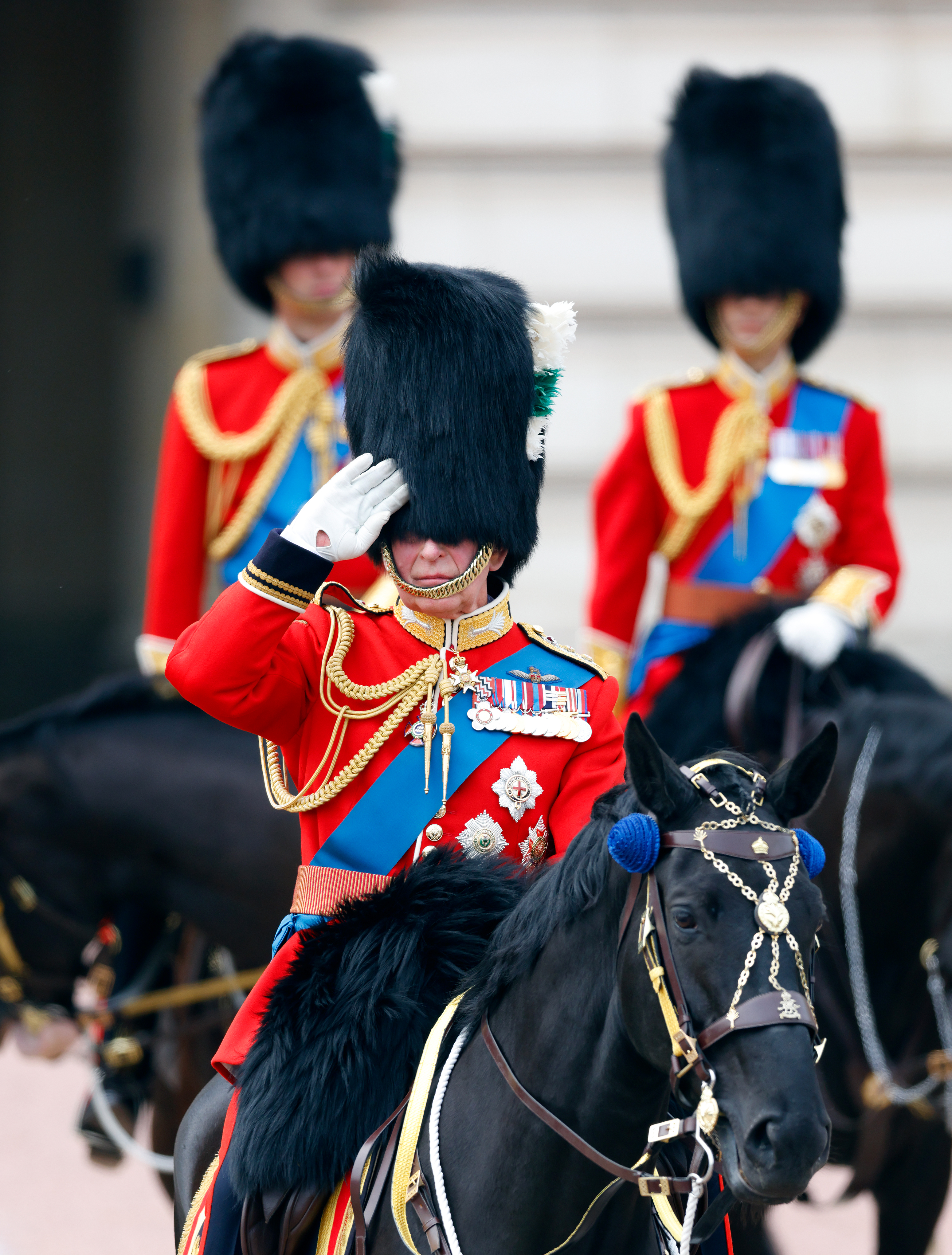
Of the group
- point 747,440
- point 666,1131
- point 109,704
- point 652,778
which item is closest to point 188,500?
point 109,704

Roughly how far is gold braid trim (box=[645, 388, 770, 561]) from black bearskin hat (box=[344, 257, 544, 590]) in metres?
2.13

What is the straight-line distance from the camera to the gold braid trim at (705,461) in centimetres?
444

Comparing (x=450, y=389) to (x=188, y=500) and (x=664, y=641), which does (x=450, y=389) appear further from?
(x=664, y=641)

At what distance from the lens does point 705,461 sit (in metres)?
4.52

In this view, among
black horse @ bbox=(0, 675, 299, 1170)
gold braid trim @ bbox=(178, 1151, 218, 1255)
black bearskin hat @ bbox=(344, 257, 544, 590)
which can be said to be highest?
black bearskin hat @ bbox=(344, 257, 544, 590)

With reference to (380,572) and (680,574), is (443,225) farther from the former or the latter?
(380,572)

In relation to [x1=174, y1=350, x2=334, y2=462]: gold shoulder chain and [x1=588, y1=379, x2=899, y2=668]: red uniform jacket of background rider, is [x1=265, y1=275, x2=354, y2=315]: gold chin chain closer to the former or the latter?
[x1=174, y1=350, x2=334, y2=462]: gold shoulder chain

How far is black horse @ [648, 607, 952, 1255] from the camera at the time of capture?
3504 millimetres

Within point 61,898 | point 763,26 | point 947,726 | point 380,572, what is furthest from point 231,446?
point 763,26

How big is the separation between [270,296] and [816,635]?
5.62ft

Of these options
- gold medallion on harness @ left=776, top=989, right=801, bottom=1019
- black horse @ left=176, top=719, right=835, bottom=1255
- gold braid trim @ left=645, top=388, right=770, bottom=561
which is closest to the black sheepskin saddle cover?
black horse @ left=176, top=719, right=835, bottom=1255

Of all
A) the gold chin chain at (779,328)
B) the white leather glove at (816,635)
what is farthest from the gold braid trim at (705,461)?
the white leather glove at (816,635)

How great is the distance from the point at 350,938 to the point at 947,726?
1.76 m

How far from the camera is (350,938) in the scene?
85.0 inches
